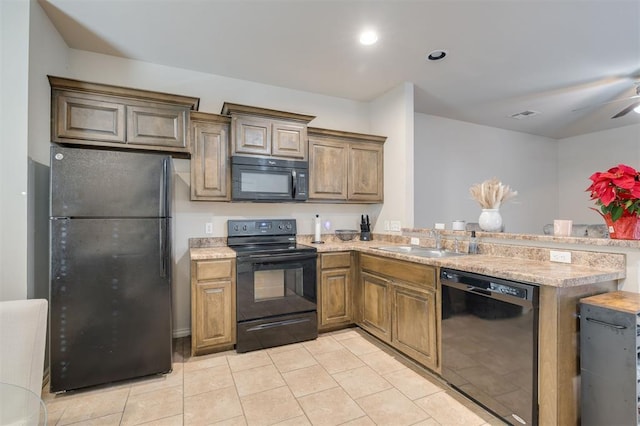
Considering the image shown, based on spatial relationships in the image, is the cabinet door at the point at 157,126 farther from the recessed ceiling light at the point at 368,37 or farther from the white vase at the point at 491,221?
the white vase at the point at 491,221

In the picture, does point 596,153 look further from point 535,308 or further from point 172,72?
point 172,72

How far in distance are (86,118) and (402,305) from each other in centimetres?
303

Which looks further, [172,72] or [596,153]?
[596,153]

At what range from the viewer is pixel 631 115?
4633 millimetres

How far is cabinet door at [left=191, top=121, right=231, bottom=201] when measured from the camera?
2.87m

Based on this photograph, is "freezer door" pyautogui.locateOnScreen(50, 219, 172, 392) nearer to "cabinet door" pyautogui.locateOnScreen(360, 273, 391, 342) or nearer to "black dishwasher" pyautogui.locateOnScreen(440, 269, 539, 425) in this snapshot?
"cabinet door" pyautogui.locateOnScreen(360, 273, 391, 342)

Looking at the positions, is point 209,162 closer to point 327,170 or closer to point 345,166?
point 327,170

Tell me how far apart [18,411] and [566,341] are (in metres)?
2.50

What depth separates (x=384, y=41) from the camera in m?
2.64

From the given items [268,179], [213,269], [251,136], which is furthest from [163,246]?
[251,136]

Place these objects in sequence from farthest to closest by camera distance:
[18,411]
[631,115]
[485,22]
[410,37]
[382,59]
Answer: [631,115]
[382,59]
[410,37]
[485,22]
[18,411]

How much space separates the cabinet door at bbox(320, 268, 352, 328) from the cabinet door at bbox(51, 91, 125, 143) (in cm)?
228

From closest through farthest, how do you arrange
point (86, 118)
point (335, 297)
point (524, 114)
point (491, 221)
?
point (86, 118), point (491, 221), point (335, 297), point (524, 114)

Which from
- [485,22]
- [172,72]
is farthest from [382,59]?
[172,72]
